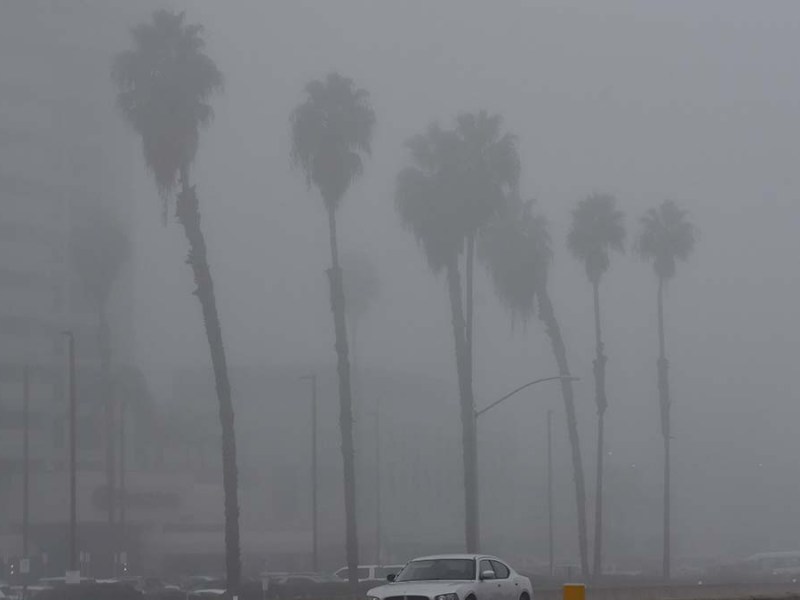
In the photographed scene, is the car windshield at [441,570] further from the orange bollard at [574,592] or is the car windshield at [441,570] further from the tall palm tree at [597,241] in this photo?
the tall palm tree at [597,241]

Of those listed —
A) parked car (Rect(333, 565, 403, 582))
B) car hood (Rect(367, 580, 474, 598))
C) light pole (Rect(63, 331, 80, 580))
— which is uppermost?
light pole (Rect(63, 331, 80, 580))

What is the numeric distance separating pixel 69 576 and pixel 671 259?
58.6 metres

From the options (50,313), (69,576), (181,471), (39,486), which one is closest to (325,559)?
(181,471)

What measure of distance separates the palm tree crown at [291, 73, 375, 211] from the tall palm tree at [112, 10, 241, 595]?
7.62 meters

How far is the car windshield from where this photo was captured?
107 feet

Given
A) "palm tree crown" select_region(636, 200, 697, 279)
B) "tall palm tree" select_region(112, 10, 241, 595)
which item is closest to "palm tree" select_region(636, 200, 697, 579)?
"palm tree crown" select_region(636, 200, 697, 279)

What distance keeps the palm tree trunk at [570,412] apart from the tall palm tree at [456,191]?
12.7 m

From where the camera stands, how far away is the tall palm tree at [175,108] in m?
66.4

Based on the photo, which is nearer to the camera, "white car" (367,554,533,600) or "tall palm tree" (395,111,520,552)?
"white car" (367,554,533,600)

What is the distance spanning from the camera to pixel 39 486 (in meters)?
125

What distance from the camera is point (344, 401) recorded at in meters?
74.6

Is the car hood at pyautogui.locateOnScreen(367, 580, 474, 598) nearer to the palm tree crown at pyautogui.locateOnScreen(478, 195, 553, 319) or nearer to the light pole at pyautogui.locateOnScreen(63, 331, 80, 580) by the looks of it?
the light pole at pyautogui.locateOnScreen(63, 331, 80, 580)

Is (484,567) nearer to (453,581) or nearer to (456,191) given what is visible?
(453,581)

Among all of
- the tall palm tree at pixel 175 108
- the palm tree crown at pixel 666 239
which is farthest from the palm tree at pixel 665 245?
the tall palm tree at pixel 175 108
